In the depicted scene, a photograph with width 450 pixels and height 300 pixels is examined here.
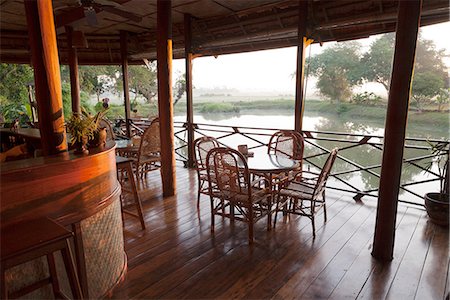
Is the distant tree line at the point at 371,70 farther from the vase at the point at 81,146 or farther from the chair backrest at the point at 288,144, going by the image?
the vase at the point at 81,146

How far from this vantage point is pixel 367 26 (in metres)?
4.01

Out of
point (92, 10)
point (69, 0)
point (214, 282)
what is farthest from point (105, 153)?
point (69, 0)

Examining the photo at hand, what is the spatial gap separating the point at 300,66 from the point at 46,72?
337 cm

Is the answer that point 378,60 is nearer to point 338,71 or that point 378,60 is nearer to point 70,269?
point 338,71

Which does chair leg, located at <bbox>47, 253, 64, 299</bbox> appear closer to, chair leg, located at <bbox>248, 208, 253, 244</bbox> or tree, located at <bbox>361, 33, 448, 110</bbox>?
chair leg, located at <bbox>248, 208, 253, 244</bbox>

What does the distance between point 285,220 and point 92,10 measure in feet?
10.5

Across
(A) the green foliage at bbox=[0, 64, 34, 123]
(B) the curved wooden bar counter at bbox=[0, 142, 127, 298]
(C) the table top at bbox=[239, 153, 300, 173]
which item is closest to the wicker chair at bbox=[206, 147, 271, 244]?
(C) the table top at bbox=[239, 153, 300, 173]

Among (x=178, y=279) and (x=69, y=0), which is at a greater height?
(x=69, y=0)

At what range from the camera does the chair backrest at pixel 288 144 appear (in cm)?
382

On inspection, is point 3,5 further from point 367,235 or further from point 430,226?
point 430,226

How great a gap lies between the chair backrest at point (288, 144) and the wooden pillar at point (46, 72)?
280 cm

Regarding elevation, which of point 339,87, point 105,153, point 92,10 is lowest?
point 105,153

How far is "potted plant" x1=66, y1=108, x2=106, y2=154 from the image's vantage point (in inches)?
73.5

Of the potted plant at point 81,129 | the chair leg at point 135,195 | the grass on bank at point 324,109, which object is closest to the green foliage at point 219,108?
the grass on bank at point 324,109
